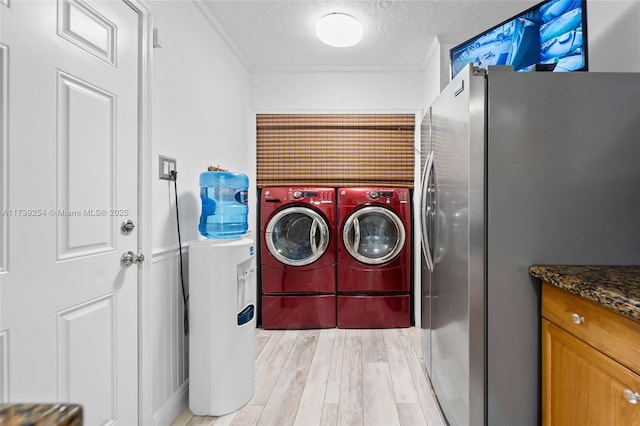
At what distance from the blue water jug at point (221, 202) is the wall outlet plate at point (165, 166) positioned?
0.87ft

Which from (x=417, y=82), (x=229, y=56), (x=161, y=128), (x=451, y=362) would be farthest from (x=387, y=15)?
(x=451, y=362)

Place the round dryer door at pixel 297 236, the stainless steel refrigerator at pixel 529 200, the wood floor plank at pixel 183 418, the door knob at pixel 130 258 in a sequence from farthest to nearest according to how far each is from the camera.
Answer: the round dryer door at pixel 297 236 < the wood floor plank at pixel 183 418 < the door knob at pixel 130 258 < the stainless steel refrigerator at pixel 529 200

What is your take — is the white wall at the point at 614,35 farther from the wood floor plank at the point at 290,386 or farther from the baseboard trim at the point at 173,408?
the baseboard trim at the point at 173,408

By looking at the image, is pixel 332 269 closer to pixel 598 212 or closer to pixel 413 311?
pixel 413 311

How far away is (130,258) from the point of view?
1.35 m

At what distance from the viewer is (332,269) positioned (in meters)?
2.83

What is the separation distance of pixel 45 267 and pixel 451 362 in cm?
163

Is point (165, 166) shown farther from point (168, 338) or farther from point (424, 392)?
point (424, 392)

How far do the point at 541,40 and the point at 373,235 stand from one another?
1.80 metres

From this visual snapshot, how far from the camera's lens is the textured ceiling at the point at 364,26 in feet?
6.84

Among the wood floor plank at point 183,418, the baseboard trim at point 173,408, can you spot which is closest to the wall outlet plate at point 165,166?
the baseboard trim at point 173,408

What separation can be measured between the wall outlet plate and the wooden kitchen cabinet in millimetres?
1732

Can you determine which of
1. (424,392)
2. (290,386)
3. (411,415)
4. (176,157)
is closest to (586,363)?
(411,415)

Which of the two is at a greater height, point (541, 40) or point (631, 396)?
point (541, 40)
